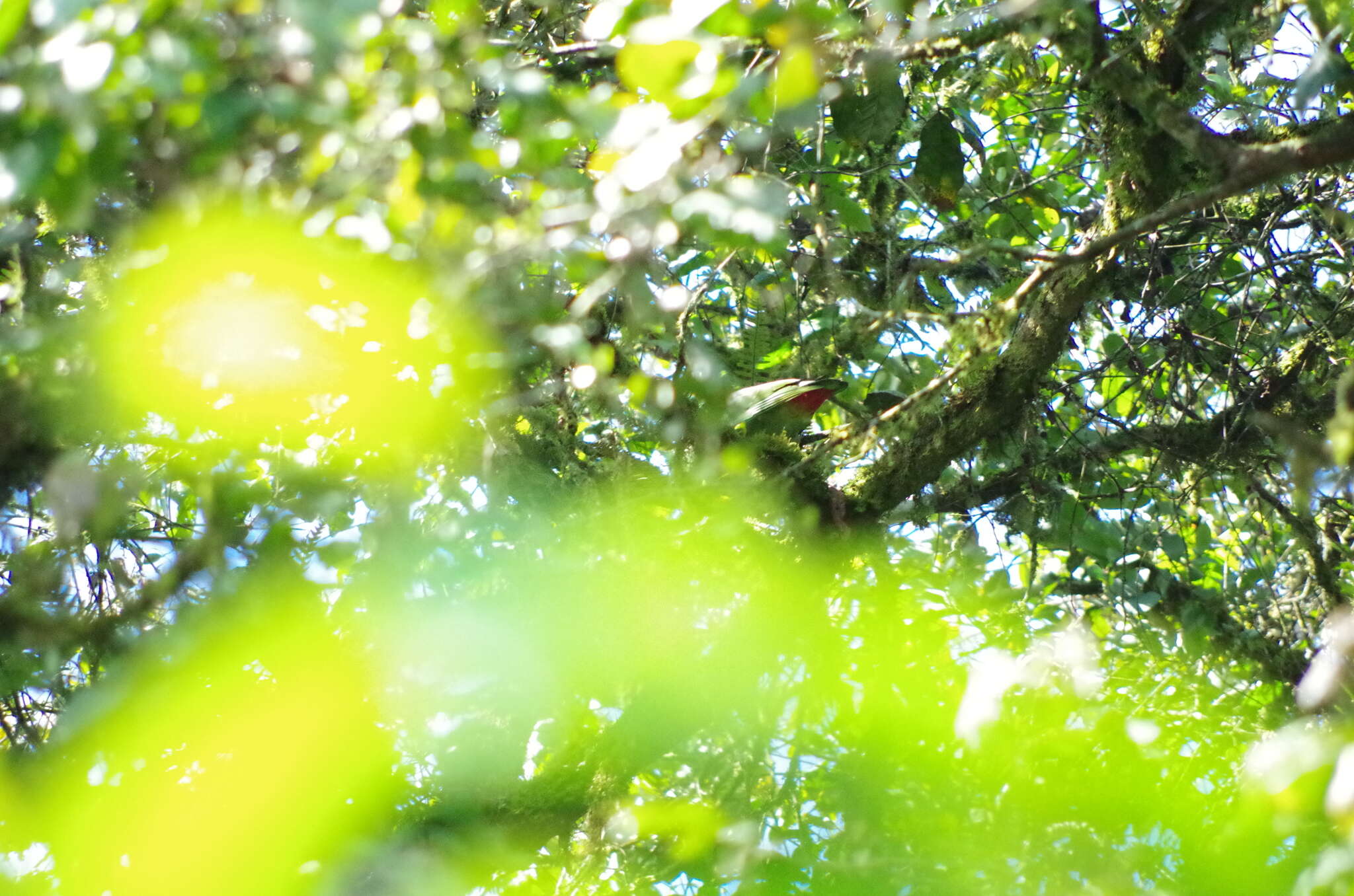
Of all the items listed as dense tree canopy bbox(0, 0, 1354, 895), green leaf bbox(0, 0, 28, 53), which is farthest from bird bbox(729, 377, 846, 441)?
green leaf bbox(0, 0, 28, 53)

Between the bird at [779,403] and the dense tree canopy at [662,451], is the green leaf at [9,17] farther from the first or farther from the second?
the bird at [779,403]

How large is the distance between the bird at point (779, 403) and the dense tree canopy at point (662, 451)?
2cm

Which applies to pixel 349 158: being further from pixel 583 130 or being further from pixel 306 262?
pixel 306 262

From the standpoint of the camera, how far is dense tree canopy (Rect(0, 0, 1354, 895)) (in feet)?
5.35

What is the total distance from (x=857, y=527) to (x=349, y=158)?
5.02 ft

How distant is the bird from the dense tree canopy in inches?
0.9

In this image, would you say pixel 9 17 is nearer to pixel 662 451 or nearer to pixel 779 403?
pixel 779 403

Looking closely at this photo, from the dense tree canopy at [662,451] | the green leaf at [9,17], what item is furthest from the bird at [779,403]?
the green leaf at [9,17]

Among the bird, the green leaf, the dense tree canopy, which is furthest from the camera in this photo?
the bird

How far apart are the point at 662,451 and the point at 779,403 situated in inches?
23.6

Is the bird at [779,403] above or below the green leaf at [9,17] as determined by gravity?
above

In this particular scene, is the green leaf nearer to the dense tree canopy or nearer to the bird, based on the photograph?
the dense tree canopy

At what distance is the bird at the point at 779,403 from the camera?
7.66 feet

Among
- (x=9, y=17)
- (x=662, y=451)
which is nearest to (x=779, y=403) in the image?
(x=662, y=451)
